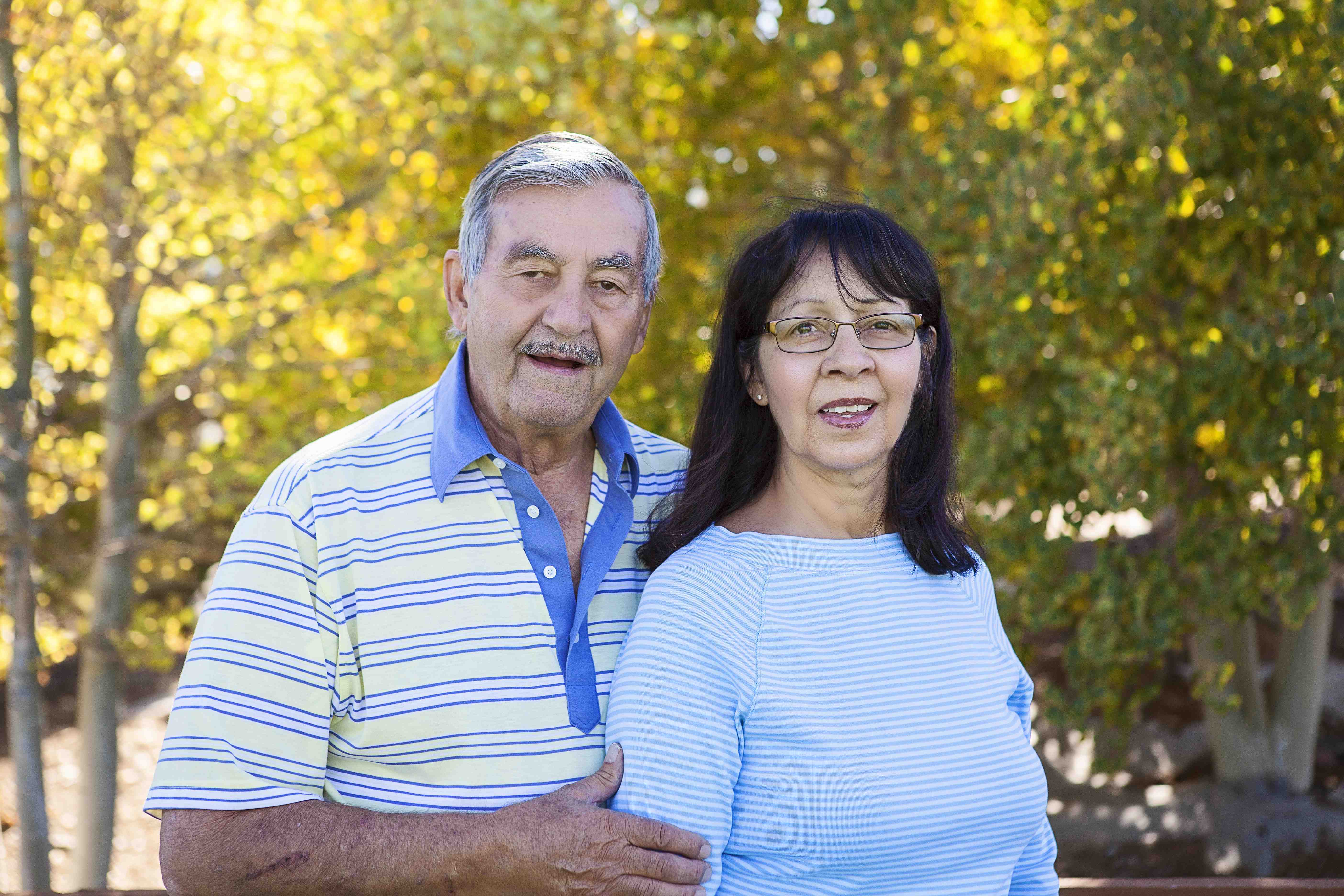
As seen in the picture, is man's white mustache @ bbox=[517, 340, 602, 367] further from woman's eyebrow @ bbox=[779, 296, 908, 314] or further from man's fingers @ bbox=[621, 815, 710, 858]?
man's fingers @ bbox=[621, 815, 710, 858]

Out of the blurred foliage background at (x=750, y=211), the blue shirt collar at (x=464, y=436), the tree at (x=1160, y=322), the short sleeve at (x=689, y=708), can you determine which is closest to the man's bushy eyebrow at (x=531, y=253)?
the blue shirt collar at (x=464, y=436)

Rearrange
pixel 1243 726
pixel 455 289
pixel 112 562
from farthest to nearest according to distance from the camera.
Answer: pixel 1243 726, pixel 112 562, pixel 455 289

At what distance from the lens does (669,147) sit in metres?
5.83

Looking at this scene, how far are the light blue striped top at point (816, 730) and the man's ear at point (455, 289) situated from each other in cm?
71

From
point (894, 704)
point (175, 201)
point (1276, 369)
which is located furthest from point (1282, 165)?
point (175, 201)

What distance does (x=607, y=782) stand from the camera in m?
1.85

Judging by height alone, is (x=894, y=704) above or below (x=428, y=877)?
above

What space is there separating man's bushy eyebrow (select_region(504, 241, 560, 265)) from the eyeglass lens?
0.44 meters

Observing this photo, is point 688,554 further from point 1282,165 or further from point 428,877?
point 1282,165

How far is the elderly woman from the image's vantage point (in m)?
1.81

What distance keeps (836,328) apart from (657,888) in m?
0.97

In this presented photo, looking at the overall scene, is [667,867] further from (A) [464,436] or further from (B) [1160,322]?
(B) [1160,322]

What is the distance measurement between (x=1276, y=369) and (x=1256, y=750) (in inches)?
90.2

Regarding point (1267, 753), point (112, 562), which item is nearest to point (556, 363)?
point (112, 562)
